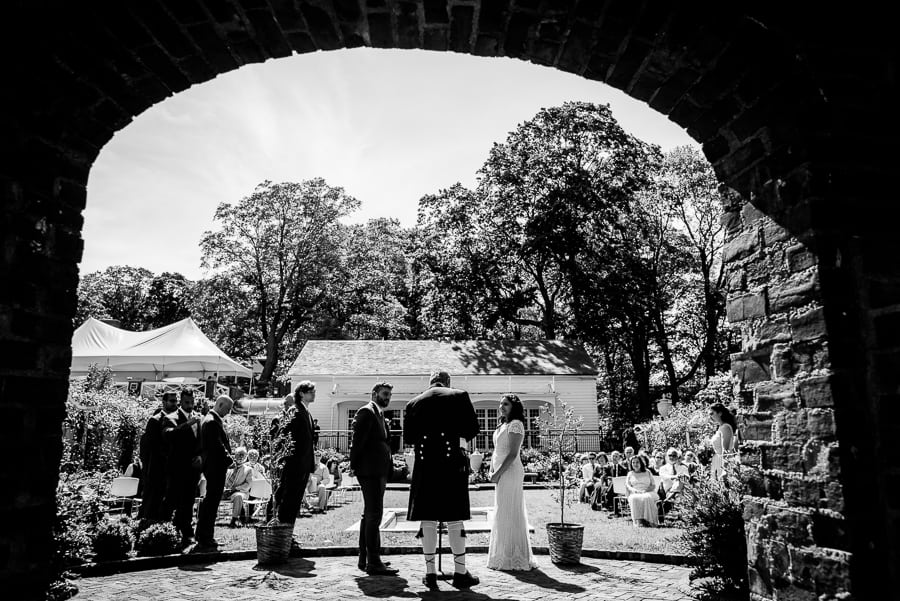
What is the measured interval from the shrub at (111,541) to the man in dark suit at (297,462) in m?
1.71

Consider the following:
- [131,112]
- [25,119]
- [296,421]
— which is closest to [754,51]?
[131,112]

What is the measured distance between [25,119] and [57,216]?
0.43 meters

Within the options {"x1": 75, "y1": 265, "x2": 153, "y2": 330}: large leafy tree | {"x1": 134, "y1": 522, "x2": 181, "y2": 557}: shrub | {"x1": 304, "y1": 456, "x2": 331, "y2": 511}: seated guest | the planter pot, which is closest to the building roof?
the planter pot

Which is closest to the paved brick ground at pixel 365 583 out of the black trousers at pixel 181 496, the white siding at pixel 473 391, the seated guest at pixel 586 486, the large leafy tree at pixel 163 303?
the black trousers at pixel 181 496

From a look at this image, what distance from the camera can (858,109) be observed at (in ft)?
8.83

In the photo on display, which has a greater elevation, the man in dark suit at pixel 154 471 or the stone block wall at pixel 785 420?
the stone block wall at pixel 785 420

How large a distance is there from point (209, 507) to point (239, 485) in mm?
3797

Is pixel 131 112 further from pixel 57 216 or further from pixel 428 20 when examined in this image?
pixel 428 20

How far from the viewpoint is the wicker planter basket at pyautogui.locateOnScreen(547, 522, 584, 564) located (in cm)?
686

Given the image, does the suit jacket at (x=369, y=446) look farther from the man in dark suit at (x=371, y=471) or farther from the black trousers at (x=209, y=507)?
the black trousers at (x=209, y=507)

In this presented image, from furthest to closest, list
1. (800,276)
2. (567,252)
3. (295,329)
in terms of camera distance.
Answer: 1. (295,329)
2. (567,252)
3. (800,276)

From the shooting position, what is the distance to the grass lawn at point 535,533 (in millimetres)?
7809

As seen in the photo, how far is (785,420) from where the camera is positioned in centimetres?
267

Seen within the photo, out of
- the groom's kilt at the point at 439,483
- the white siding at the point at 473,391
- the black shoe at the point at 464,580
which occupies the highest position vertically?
the white siding at the point at 473,391
